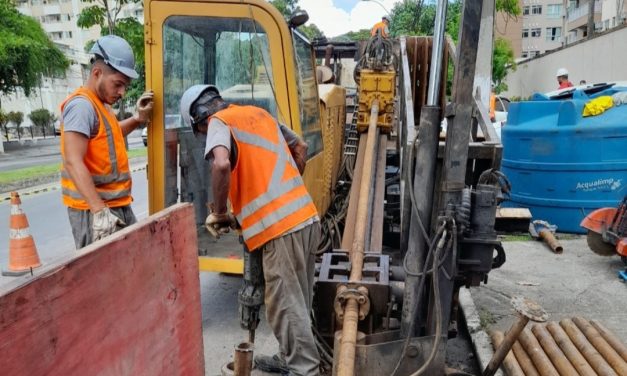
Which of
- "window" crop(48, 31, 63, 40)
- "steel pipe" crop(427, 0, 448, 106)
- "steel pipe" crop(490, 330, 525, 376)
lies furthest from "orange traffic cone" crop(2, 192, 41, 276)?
"window" crop(48, 31, 63, 40)

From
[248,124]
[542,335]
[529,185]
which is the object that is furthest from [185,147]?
[529,185]

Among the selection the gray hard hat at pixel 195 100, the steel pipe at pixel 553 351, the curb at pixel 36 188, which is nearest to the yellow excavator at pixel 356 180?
the steel pipe at pixel 553 351

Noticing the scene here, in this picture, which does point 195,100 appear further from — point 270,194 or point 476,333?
point 476,333

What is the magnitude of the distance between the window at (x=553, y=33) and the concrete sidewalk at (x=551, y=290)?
5866 cm

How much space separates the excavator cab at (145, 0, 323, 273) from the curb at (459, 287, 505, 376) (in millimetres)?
1602

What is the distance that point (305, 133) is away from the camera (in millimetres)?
4270

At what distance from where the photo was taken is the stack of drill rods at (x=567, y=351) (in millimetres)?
2928

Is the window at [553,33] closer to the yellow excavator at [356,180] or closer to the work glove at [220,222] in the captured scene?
the yellow excavator at [356,180]

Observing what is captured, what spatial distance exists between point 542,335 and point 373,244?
126 centimetres

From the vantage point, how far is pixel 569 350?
3131 millimetres

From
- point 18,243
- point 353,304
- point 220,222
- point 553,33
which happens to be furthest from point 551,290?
point 553,33

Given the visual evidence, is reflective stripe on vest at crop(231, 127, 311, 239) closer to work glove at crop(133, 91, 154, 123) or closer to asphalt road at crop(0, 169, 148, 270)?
work glove at crop(133, 91, 154, 123)

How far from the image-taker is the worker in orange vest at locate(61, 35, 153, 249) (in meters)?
2.94

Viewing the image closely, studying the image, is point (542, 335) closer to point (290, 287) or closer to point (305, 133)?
point (290, 287)
